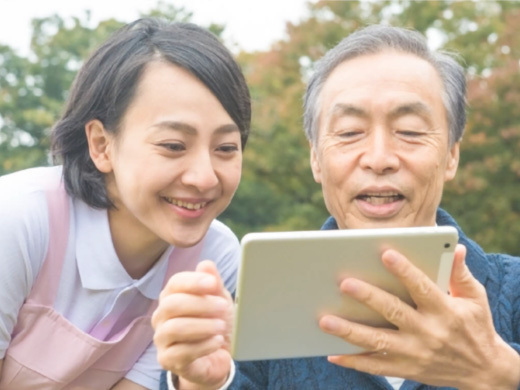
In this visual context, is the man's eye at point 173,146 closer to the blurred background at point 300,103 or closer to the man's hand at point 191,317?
the man's hand at point 191,317

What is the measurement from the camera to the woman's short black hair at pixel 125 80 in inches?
110

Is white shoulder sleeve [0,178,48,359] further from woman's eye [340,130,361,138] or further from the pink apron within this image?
woman's eye [340,130,361,138]

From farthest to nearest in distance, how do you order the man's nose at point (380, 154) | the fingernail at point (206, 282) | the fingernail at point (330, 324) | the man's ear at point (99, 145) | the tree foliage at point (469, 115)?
the tree foliage at point (469, 115), the man's ear at point (99, 145), the man's nose at point (380, 154), the fingernail at point (330, 324), the fingernail at point (206, 282)

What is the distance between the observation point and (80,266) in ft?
9.58

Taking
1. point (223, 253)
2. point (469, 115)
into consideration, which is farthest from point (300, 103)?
point (223, 253)

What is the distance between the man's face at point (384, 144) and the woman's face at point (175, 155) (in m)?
0.36

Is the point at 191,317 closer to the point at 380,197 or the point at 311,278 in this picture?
the point at 311,278

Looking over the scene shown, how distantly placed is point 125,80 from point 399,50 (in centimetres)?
97

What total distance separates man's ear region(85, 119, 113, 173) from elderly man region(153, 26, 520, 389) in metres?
0.74

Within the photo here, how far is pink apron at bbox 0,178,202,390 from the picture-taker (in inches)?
114

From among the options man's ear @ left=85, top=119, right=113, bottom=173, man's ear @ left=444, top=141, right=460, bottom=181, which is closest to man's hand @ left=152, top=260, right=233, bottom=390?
man's ear @ left=85, top=119, right=113, bottom=173

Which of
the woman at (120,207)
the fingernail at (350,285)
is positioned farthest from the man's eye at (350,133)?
the fingernail at (350,285)

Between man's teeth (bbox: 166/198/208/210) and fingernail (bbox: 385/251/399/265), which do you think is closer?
fingernail (bbox: 385/251/399/265)

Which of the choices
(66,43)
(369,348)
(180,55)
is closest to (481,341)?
(369,348)
